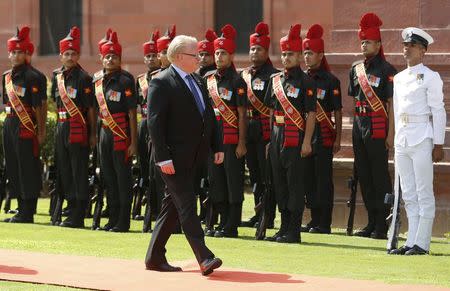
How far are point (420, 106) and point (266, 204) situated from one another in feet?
8.23

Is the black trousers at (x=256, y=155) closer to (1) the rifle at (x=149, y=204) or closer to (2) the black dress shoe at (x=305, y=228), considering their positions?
(2) the black dress shoe at (x=305, y=228)

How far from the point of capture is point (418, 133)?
13828 mm

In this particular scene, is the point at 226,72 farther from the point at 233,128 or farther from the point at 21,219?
the point at 21,219

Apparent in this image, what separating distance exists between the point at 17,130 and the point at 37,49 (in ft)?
31.9

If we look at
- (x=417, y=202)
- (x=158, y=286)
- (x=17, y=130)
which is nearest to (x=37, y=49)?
(x=17, y=130)

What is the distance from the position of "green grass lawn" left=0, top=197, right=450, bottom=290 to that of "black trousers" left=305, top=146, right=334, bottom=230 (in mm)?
258

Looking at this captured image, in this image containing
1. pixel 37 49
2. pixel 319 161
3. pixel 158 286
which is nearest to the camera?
pixel 158 286

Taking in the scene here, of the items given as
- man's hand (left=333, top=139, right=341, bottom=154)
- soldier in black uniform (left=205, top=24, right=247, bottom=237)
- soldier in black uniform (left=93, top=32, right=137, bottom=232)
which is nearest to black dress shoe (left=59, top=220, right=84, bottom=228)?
soldier in black uniform (left=93, top=32, right=137, bottom=232)

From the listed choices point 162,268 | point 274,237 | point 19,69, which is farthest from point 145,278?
point 19,69

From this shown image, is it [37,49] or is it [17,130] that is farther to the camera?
[37,49]

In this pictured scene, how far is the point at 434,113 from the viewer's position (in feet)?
45.2

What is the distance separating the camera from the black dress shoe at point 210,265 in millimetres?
12047

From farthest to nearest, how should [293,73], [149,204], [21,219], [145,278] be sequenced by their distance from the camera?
[21,219] < [149,204] < [293,73] < [145,278]

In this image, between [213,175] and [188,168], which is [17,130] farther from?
[188,168]
